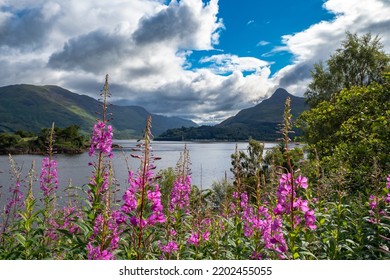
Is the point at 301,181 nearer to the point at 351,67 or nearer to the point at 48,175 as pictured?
the point at 48,175

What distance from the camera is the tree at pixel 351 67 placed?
39062 millimetres

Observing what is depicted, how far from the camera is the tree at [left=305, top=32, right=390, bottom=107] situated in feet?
128

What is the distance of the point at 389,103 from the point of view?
11.9m

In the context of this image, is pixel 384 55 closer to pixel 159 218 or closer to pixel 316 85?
pixel 316 85

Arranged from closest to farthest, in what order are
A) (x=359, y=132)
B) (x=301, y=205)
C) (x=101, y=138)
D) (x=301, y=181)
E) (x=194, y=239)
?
(x=301, y=205), (x=301, y=181), (x=101, y=138), (x=194, y=239), (x=359, y=132)

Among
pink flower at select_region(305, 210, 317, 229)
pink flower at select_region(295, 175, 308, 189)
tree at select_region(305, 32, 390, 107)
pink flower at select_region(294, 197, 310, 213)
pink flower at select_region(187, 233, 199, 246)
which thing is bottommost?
pink flower at select_region(187, 233, 199, 246)

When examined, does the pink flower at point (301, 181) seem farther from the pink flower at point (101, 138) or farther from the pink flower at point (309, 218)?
the pink flower at point (101, 138)

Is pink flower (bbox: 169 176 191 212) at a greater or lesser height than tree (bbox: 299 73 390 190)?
lesser

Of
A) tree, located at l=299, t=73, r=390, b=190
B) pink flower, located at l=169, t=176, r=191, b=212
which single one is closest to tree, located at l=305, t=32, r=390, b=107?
tree, located at l=299, t=73, r=390, b=190

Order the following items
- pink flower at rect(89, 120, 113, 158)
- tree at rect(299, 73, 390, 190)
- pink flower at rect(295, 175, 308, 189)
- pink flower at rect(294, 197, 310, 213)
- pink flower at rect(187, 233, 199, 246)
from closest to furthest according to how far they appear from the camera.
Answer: pink flower at rect(294, 197, 310, 213), pink flower at rect(295, 175, 308, 189), pink flower at rect(89, 120, 113, 158), pink flower at rect(187, 233, 199, 246), tree at rect(299, 73, 390, 190)

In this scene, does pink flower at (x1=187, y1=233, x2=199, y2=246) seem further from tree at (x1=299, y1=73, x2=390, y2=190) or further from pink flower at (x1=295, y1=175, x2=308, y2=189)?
tree at (x1=299, y1=73, x2=390, y2=190)

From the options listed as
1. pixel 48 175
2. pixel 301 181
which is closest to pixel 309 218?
pixel 301 181

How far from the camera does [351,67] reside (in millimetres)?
40281
